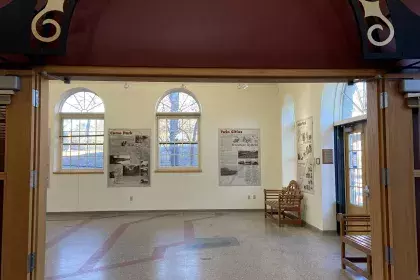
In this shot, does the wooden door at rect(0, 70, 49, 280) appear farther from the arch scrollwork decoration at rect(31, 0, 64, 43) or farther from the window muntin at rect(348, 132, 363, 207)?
the window muntin at rect(348, 132, 363, 207)

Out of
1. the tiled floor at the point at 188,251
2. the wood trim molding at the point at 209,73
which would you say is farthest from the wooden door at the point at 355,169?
the wood trim molding at the point at 209,73

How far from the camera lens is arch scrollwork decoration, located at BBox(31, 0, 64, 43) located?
2.25 metres

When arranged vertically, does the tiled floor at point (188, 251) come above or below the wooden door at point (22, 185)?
below

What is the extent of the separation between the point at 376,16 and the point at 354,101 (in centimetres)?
360

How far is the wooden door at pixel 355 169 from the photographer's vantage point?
545 centimetres

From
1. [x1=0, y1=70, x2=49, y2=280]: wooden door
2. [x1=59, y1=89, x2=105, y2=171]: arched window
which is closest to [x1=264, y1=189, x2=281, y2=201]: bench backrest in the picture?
[x1=59, y1=89, x2=105, y2=171]: arched window

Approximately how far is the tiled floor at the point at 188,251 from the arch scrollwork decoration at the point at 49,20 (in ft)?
9.09

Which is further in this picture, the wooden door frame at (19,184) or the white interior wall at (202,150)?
the white interior wall at (202,150)

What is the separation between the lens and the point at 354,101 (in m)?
5.75

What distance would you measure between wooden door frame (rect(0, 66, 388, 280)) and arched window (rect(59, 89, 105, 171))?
21.5 feet

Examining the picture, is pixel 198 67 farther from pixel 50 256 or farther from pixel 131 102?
pixel 131 102

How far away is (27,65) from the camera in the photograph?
7.83 ft

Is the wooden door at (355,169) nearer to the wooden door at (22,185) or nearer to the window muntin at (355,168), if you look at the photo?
the window muntin at (355,168)

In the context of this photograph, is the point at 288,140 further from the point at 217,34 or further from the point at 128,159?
the point at 217,34
